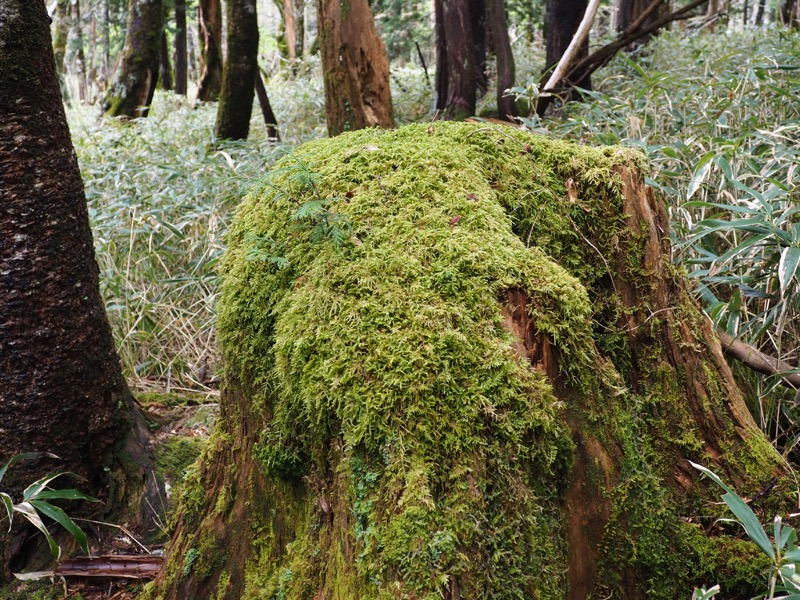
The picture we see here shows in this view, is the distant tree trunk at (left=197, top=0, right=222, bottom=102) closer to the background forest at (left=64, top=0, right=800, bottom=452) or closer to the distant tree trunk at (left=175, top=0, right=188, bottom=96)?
the distant tree trunk at (left=175, top=0, right=188, bottom=96)

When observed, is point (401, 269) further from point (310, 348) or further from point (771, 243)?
point (771, 243)

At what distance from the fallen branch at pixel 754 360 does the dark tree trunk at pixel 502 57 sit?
163 inches

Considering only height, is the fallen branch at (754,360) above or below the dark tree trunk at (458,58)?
below

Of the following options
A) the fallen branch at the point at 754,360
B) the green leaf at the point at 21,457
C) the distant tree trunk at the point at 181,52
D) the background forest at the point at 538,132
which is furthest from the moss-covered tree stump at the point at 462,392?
the distant tree trunk at the point at 181,52

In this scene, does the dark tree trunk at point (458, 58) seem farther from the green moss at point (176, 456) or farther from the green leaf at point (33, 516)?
the green leaf at point (33, 516)

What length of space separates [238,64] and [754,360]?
5.57m

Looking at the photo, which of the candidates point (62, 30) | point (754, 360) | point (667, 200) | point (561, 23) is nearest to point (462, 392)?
point (754, 360)

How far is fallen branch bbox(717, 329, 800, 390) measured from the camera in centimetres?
248

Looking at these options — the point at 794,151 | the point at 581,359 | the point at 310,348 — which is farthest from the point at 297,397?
the point at 794,151

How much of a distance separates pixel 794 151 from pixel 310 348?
103 inches

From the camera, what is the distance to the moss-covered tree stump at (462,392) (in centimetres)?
142

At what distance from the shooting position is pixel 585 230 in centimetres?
201

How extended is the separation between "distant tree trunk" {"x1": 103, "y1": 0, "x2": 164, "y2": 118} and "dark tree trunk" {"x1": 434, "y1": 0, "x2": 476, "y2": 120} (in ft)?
13.3

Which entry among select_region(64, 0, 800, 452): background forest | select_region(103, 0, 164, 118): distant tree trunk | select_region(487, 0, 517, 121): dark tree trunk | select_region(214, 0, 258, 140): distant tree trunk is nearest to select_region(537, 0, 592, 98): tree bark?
select_region(487, 0, 517, 121): dark tree trunk
